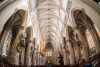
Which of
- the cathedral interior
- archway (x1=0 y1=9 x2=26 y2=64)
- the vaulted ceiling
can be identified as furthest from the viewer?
the vaulted ceiling

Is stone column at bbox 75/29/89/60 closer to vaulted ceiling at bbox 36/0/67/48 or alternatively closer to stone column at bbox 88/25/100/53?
stone column at bbox 88/25/100/53

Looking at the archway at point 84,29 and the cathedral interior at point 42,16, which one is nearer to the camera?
the cathedral interior at point 42,16

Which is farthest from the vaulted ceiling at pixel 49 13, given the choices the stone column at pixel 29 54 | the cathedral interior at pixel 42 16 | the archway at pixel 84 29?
the stone column at pixel 29 54

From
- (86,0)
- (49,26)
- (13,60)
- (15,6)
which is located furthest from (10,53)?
(49,26)

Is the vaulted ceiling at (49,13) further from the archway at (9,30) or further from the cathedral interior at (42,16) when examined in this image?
the archway at (9,30)

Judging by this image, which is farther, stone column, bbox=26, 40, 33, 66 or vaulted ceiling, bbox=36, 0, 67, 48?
stone column, bbox=26, 40, 33, 66

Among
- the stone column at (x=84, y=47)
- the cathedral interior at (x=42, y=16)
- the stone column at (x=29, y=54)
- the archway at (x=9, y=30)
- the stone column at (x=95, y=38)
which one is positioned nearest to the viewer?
the cathedral interior at (x=42, y=16)

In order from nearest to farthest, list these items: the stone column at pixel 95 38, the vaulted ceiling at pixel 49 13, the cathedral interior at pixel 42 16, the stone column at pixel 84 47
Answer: the cathedral interior at pixel 42 16 → the stone column at pixel 95 38 → the stone column at pixel 84 47 → the vaulted ceiling at pixel 49 13

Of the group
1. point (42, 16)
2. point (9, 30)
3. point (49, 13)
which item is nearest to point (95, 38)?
point (9, 30)

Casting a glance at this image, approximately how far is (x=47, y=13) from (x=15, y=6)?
11.4m

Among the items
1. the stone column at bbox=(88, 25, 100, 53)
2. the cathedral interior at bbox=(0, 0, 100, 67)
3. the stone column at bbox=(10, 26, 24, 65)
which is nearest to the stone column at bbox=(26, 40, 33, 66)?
the cathedral interior at bbox=(0, 0, 100, 67)

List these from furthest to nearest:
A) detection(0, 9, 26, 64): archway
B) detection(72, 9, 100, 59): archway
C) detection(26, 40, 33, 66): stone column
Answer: detection(26, 40, 33, 66): stone column < detection(0, 9, 26, 64): archway < detection(72, 9, 100, 59): archway

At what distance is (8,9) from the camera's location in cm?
2147

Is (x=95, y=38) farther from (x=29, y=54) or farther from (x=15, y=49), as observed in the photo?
(x=29, y=54)
